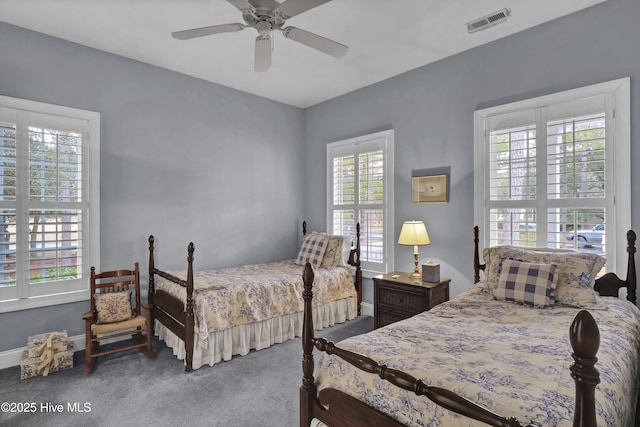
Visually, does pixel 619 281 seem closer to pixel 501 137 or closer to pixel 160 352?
pixel 501 137

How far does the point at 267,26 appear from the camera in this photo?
8.02ft

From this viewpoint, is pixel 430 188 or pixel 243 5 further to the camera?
pixel 430 188

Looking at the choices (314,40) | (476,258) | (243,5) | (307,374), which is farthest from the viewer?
(476,258)

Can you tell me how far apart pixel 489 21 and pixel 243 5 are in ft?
7.22

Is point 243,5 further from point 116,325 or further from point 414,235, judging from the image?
point 116,325

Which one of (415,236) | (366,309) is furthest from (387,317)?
(366,309)

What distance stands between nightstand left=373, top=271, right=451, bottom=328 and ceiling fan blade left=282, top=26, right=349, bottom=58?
7.41ft

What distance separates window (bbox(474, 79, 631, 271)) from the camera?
2.71 meters

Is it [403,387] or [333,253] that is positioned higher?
[333,253]

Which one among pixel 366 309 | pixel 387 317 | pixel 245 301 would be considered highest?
pixel 245 301

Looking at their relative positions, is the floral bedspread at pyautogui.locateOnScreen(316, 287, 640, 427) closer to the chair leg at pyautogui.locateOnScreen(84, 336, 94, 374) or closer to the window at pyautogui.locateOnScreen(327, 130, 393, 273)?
the window at pyautogui.locateOnScreen(327, 130, 393, 273)

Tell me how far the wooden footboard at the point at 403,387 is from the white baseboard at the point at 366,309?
9.10 feet

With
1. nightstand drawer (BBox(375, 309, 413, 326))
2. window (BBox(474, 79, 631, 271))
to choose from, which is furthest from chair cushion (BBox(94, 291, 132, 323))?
window (BBox(474, 79, 631, 271))

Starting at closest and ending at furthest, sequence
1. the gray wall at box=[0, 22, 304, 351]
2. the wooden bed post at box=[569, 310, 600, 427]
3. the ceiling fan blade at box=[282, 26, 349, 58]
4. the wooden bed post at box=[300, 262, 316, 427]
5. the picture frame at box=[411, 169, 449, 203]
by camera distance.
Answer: the wooden bed post at box=[569, 310, 600, 427], the wooden bed post at box=[300, 262, 316, 427], the ceiling fan blade at box=[282, 26, 349, 58], the gray wall at box=[0, 22, 304, 351], the picture frame at box=[411, 169, 449, 203]
